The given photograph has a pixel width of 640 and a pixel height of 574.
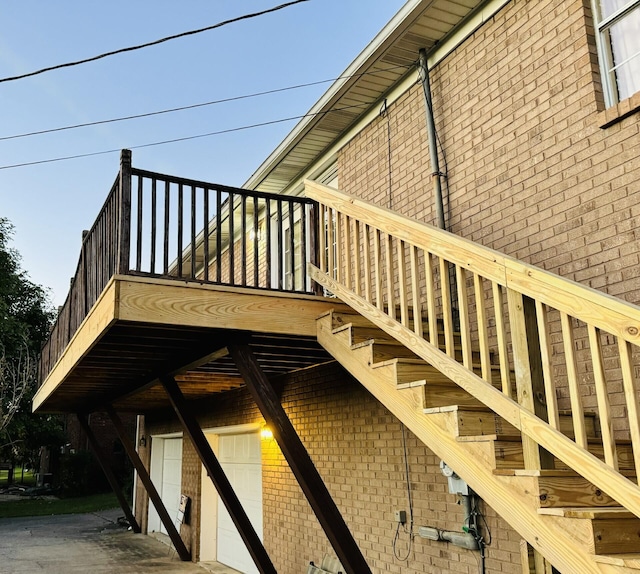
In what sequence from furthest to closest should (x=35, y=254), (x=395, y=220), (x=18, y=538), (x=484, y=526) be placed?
(x=35, y=254) < (x=18, y=538) < (x=484, y=526) < (x=395, y=220)

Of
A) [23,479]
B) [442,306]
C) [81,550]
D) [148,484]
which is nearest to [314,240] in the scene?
[442,306]

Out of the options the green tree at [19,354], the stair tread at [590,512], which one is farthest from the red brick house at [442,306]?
the green tree at [19,354]

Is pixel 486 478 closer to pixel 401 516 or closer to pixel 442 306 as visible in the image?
pixel 442 306

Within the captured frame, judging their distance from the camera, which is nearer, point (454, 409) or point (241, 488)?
point (454, 409)

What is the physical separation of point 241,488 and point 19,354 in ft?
47.4

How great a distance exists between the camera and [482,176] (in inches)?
223

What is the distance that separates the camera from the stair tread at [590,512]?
2.85 metres

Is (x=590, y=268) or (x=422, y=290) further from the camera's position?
(x=422, y=290)

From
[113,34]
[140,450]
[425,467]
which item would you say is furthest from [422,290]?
[113,34]

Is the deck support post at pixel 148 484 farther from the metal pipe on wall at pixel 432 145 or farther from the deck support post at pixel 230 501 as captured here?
the metal pipe on wall at pixel 432 145

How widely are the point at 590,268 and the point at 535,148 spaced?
1.17 meters

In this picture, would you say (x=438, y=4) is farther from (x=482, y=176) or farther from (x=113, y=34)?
(x=113, y=34)

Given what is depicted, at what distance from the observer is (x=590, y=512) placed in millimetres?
2850

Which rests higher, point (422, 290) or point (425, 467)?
point (422, 290)
